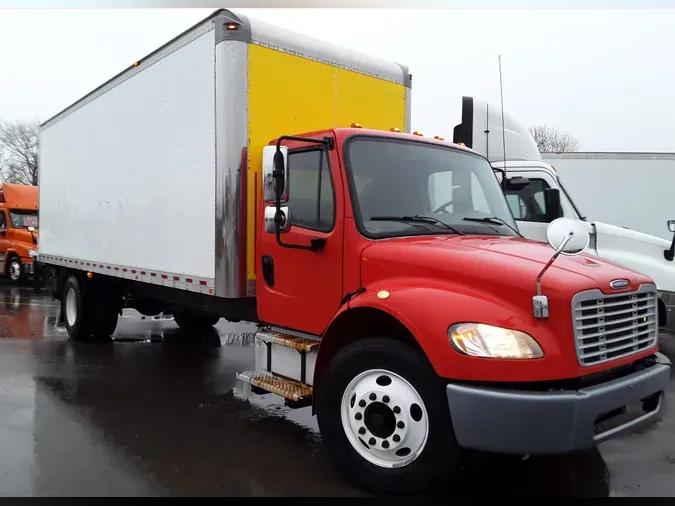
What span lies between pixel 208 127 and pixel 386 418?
2.99 metres

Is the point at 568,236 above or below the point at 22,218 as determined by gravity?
below

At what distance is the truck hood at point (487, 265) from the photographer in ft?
10.9

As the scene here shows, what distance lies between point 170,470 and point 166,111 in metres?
3.52

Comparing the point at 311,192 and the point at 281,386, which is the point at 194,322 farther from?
the point at 311,192

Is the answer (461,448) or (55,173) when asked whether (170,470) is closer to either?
(461,448)

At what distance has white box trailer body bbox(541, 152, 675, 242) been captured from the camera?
12922mm

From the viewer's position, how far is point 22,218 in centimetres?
1827

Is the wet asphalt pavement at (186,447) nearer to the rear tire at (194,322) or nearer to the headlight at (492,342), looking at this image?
the headlight at (492,342)

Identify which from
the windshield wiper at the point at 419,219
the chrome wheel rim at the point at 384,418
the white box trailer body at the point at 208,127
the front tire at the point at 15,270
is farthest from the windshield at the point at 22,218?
the chrome wheel rim at the point at 384,418

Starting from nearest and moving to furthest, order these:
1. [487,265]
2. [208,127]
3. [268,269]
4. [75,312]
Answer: [487,265] < [268,269] < [208,127] < [75,312]

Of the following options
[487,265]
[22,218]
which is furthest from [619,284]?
[22,218]

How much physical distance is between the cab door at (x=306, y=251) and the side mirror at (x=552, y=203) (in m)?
3.95

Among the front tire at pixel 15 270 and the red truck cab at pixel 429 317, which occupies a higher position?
the red truck cab at pixel 429 317

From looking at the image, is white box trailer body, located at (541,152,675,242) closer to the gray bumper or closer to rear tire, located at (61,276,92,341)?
rear tire, located at (61,276,92,341)
